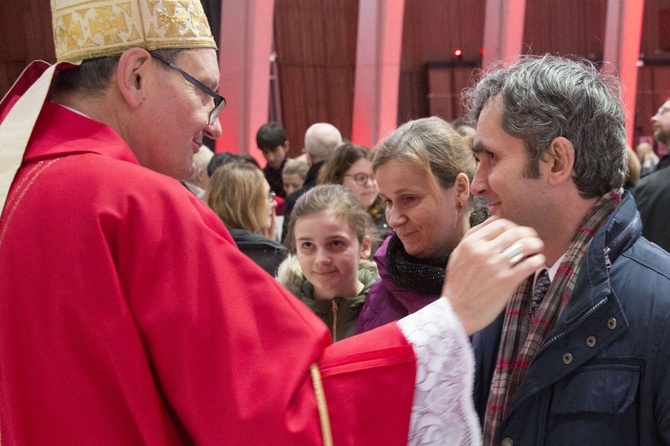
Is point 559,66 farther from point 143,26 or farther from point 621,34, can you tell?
point 621,34

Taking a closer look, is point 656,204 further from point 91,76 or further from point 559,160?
point 91,76

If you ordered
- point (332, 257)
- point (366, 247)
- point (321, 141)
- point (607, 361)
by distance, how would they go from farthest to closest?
point (321, 141)
point (366, 247)
point (332, 257)
point (607, 361)

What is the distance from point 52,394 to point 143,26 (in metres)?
0.68

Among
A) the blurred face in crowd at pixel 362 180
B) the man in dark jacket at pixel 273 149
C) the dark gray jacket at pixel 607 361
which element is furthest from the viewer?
the man in dark jacket at pixel 273 149

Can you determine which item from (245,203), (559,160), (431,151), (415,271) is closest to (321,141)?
(245,203)

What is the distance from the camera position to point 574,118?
1640 mm

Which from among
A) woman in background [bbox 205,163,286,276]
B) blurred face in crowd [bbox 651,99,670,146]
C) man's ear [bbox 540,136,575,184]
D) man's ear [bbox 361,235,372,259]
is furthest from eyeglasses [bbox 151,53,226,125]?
blurred face in crowd [bbox 651,99,670,146]

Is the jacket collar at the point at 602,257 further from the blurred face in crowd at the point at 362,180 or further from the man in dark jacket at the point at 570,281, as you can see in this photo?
the blurred face in crowd at the point at 362,180

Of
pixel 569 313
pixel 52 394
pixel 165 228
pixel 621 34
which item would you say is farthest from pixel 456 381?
pixel 621 34

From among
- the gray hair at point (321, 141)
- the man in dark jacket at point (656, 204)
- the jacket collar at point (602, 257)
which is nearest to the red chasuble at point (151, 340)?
the jacket collar at point (602, 257)

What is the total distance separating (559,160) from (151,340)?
2.79ft

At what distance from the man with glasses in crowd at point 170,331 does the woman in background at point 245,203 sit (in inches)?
95.6

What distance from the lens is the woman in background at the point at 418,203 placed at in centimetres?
223

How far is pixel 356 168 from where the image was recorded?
4.30m
